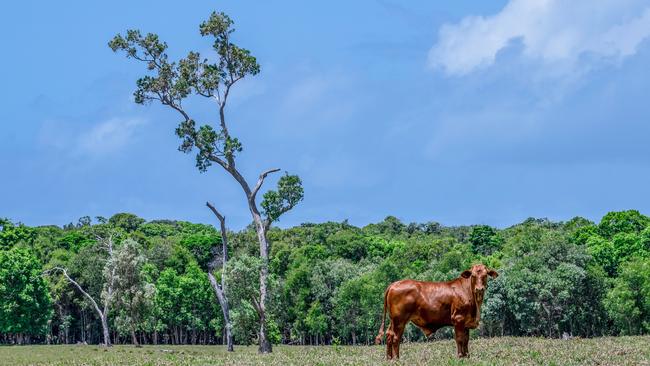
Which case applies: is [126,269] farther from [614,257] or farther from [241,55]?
[614,257]

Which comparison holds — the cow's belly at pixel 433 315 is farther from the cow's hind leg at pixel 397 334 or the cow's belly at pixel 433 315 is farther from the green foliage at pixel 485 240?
the green foliage at pixel 485 240

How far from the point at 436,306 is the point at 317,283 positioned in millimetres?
75895

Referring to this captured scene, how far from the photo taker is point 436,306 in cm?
2305

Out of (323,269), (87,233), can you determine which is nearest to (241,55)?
(323,269)

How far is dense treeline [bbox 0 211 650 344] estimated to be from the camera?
242 feet

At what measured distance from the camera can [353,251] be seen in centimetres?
12600

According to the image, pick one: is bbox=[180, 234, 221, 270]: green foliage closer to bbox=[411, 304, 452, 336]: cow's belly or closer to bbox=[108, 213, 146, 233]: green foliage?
bbox=[108, 213, 146, 233]: green foliage

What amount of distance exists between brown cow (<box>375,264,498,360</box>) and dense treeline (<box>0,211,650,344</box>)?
85.1ft

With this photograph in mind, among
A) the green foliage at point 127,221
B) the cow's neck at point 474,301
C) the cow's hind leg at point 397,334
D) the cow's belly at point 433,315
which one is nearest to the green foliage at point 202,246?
the green foliage at point 127,221

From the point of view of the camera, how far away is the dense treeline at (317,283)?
73.8 metres

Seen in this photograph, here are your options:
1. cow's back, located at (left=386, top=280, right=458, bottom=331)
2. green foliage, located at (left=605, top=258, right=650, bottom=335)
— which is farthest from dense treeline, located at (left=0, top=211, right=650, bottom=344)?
cow's back, located at (left=386, top=280, right=458, bottom=331)

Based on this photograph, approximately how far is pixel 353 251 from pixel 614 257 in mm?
46290

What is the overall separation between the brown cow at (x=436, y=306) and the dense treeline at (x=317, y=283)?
85.1 ft

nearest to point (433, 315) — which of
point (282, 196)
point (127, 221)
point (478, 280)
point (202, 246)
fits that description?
point (478, 280)
